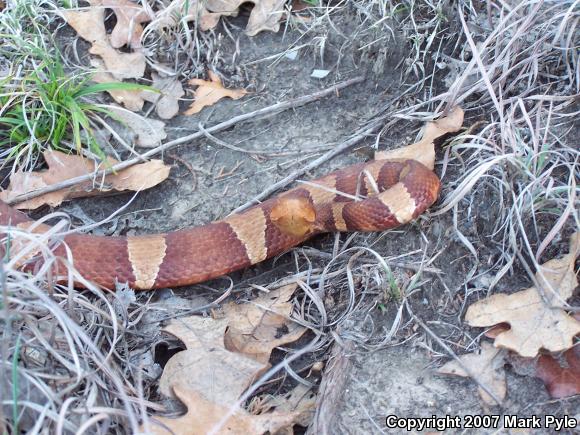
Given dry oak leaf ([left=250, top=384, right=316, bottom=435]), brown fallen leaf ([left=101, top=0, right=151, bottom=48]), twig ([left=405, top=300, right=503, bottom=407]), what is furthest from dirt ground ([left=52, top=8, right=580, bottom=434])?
brown fallen leaf ([left=101, top=0, right=151, bottom=48])

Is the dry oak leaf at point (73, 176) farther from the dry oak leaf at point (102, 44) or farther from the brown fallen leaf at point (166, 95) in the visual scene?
the dry oak leaf at point (102, 44)

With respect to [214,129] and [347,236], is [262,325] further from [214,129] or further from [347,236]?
[214,129]

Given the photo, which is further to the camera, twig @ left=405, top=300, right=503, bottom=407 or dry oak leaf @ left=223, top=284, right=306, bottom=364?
dry oak leaf @ left=223, top=284, right=306, bottom=364

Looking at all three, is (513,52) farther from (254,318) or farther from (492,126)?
(254,318)

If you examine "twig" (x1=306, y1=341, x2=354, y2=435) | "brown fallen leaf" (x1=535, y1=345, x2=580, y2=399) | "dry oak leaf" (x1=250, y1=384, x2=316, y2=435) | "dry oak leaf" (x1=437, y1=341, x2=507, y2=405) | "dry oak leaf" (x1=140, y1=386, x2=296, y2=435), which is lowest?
"dry oak leaf" (x1=250, y1=384, x2=316, y2=435)

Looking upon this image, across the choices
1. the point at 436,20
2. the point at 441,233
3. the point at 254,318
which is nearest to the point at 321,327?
the point at 254,318

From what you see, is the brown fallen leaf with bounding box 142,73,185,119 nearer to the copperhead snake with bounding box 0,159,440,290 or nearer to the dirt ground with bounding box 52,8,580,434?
the dirt ground with bounding box 52,8,580,434
